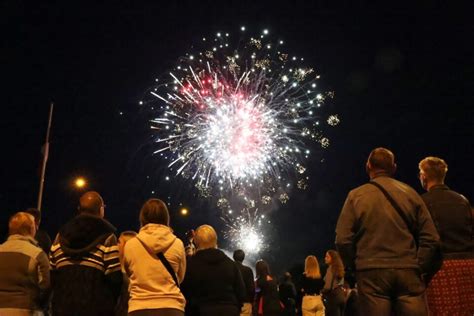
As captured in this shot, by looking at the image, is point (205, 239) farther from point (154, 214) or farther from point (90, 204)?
point (90, 204)

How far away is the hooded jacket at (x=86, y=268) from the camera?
630cm

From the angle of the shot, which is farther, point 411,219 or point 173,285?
point 173,285

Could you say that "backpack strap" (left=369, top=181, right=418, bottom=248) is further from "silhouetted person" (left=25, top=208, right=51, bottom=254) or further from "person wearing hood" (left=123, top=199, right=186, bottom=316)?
"silhouetted person" (left=25, top=208, right=51, bottom=254)

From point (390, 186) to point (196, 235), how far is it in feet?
9.53

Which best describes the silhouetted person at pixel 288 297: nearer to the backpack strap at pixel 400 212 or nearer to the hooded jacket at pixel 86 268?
the hooded jacket at pixel 86 268

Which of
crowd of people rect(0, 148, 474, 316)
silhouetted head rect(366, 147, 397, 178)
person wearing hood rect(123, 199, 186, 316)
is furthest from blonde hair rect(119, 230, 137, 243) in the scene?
silhouetted head rect(366, 147, 397, 178)

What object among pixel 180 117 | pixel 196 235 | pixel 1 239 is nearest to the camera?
pixel 196 235

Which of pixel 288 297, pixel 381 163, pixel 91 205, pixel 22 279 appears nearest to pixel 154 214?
pixel 91 205

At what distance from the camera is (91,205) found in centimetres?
673

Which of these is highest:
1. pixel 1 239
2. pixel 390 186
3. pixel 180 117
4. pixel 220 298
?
pixel 180 117

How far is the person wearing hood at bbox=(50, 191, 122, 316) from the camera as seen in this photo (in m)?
6.30

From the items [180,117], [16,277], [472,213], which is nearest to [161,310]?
[16,277]

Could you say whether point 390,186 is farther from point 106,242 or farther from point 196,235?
point 106,242

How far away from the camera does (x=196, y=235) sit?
750 cm
